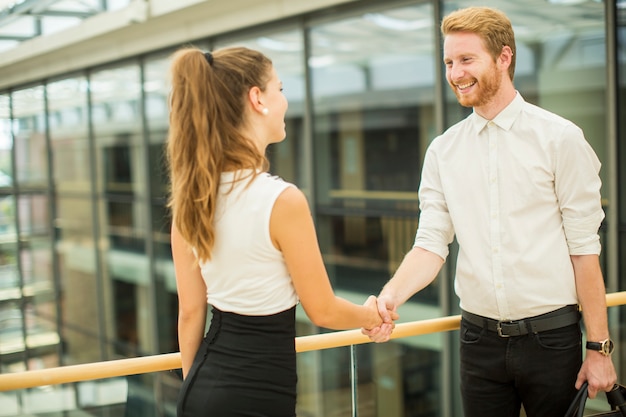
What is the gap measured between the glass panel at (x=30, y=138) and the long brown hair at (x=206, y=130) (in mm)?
10132

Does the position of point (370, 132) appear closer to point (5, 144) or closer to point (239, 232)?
point (239, 232)

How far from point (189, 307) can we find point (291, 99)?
17.0 ft

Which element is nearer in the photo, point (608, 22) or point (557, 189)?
point (557, 189)

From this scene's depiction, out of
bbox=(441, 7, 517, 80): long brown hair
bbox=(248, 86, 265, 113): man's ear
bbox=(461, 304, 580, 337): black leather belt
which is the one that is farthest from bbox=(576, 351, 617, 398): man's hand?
bbox=(248, 86, 265, 113): man's ear

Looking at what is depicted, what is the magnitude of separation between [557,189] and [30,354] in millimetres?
10908

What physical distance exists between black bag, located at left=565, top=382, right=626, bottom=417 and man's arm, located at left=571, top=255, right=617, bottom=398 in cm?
4

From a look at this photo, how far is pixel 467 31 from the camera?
207 centimetres

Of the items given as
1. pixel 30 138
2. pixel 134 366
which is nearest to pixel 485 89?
pixel 134 366

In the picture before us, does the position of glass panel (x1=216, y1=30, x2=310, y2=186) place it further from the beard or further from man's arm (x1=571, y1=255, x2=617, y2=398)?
man's arm (x1=571, y1=255, x2=617, y2=398)

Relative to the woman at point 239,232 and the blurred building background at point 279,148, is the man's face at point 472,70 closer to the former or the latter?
the woman at point 239,232

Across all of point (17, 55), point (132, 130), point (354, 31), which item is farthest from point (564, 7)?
point (17, 55)

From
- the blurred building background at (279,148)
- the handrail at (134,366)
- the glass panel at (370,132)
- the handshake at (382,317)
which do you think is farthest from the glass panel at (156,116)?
the handshake at (382,317)

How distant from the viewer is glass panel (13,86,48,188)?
1088 cm

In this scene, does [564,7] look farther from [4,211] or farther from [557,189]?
[4,211]
